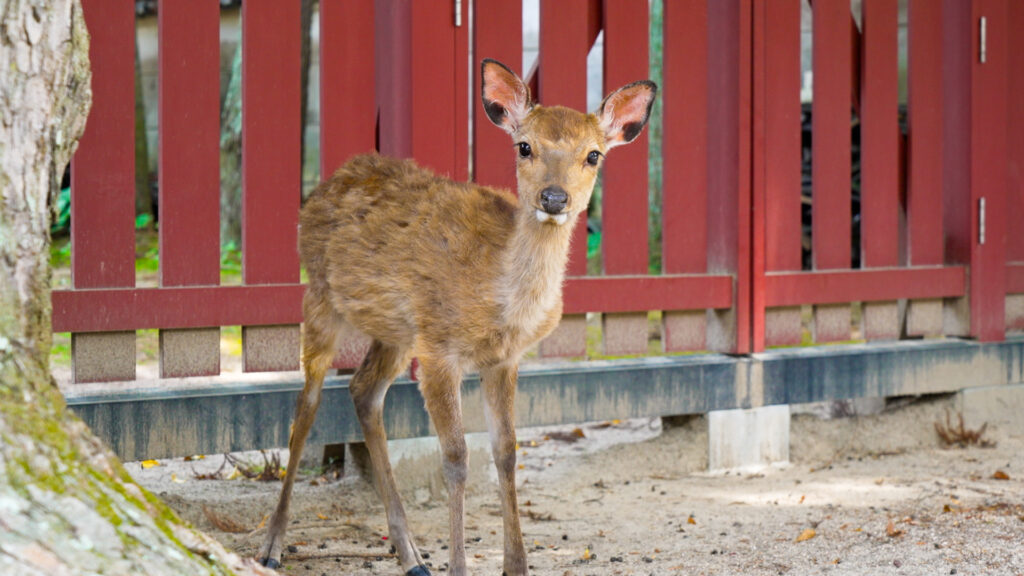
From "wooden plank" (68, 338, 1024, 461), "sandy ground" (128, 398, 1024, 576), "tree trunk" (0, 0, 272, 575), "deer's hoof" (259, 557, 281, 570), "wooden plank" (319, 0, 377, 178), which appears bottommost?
"sandy ground" (128, 398, 1024, 576)

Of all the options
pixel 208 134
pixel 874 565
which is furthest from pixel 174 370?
pixel 874 565

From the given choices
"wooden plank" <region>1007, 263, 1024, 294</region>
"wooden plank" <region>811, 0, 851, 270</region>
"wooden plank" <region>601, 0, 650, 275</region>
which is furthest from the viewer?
"wooden plank" <region>1007, 263, 1024, 294</region>

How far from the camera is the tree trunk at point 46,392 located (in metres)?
2.55

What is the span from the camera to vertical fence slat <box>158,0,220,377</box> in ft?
15.9

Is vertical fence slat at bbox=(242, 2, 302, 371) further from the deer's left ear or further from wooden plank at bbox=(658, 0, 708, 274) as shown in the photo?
wooden plank at bbox=(658, 0, 708, 274)

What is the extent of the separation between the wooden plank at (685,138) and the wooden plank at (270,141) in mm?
2074

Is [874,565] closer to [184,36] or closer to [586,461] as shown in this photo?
[586,461]

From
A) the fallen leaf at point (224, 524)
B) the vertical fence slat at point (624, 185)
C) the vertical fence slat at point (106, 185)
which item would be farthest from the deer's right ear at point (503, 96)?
the fallen leaf at point (224, 524)

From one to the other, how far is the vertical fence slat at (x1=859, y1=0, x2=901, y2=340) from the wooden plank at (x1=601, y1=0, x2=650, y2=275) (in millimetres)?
1548

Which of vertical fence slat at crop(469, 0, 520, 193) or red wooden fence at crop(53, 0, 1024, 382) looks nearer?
red wooden fence at crop(53, 0, 1024, 382)

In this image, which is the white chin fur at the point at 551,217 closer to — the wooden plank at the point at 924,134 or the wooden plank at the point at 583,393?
the wooden plank at the point at 583,393

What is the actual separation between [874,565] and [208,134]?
3.34 metres

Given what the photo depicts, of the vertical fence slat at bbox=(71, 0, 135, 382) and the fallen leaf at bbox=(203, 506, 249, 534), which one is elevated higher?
the vertical fence slat at bbox=(71, 0, 135, 382)

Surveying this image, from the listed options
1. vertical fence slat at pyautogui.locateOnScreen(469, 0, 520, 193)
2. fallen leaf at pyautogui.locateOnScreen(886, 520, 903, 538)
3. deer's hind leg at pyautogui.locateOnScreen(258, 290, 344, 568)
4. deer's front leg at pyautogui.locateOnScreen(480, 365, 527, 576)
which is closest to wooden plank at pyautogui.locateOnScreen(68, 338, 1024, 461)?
deer's hind leg at pyautogui.locateOnScreen(258, 290, 344, 568)
